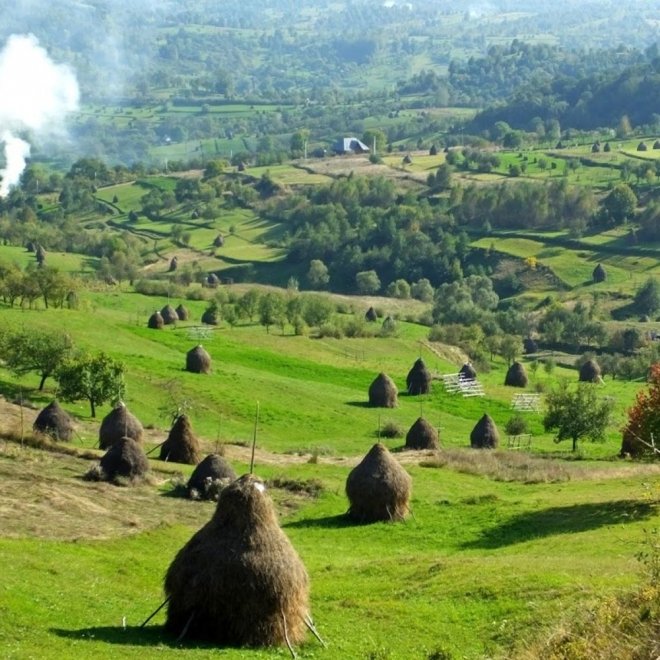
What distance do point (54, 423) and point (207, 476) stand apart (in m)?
12.7

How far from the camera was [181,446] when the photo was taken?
57969 mm

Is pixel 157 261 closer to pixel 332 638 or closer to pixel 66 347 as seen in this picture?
pixel 66 347

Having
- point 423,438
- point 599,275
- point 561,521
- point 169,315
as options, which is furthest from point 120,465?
point 599,275

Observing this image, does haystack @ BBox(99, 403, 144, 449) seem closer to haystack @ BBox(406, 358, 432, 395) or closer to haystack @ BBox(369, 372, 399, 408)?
haystack @ BBox(369, 372, 399, 408)

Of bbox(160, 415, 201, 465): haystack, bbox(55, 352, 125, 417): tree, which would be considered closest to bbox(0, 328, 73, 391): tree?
bbox(55, 352, 125, 417): tree

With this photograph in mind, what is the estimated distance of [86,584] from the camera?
3105 centimetres

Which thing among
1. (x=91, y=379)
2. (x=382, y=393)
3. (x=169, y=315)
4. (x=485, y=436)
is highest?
(x=169, y=315)

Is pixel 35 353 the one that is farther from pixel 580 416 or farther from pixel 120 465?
pixel 580 416

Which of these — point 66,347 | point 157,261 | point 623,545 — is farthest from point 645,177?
point 623,545

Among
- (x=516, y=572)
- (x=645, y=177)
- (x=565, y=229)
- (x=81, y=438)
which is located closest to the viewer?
(x=516, y=572)

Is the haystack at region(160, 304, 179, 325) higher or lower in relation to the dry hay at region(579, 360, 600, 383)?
higher

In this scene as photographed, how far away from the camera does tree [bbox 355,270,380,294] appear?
168250 millimetres

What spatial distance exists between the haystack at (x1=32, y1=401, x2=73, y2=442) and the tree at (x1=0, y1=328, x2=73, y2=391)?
1055 cm

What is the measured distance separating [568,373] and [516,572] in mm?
80050
